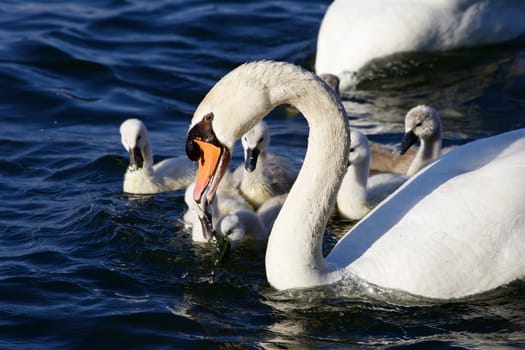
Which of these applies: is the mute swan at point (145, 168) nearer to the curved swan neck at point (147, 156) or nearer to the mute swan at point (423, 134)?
the curved swan neck at point (147, 156)

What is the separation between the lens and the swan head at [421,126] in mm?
10195

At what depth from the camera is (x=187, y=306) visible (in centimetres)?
784

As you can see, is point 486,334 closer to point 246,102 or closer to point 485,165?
point 485,165

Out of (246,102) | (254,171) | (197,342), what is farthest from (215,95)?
(254,171)

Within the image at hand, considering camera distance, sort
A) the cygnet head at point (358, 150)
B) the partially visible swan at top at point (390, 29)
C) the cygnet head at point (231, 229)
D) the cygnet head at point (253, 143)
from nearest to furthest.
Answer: the cygnet head at point (231, 229)
the cygnet head at point (253, 143)
the cygnet head at point (358, 150)
the partially visible swan at top at point (390, 29)

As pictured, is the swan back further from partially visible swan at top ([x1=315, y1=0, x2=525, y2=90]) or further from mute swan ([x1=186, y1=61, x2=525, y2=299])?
partially visible swan at top ([x1=315, y1=0, x2=525, y2=90])

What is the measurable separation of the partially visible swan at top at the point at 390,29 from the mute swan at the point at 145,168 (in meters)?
3.11

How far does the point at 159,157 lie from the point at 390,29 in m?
3.23

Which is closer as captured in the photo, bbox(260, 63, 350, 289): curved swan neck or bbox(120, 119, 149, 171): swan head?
bbox(260, 63, 350, 289): curved swan neck

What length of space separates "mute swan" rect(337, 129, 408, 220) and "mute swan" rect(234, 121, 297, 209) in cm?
54

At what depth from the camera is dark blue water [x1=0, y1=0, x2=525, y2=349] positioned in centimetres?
745

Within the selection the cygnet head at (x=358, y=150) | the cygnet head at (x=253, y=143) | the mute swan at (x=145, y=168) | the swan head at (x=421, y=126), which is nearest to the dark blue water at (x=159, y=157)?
the mute swan at (x=145, y=168)

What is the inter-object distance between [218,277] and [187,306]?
0.56m

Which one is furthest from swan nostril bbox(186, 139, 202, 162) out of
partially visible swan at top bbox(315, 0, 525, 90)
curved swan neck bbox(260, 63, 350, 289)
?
partially visible swan at top bbox(315, 0, 525, 90)
